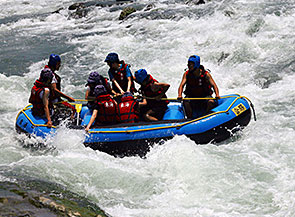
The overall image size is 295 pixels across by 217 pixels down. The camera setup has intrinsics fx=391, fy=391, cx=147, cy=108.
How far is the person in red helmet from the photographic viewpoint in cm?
651

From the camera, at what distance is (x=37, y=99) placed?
6758 millimetres

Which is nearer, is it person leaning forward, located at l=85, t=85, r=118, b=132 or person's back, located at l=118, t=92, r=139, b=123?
person leaning forward, located at l=85, t=85, r=118, b=132

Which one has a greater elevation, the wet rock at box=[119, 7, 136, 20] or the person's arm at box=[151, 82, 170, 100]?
the person's arm at box=[151, 82, 170, 100]

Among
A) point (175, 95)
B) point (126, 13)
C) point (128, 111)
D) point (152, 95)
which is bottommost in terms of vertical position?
point (175, 95)

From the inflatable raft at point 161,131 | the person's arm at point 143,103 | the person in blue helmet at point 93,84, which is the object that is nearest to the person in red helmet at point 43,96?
the inflatable raft at point 161,131

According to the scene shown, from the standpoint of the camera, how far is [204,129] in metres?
6.24

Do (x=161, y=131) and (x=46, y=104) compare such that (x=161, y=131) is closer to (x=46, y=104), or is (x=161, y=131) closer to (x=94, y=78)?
(x=94, y=78)

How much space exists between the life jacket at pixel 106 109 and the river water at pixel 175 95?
0.51 m

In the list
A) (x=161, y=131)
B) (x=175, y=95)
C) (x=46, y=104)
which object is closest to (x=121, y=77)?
(x=46, y=104)

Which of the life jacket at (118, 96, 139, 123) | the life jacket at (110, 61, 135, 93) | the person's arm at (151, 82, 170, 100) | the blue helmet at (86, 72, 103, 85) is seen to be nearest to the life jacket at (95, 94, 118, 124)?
the life jacket at (118, 96, 139, 123)

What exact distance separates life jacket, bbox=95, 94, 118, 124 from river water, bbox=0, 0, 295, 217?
51 centimetres

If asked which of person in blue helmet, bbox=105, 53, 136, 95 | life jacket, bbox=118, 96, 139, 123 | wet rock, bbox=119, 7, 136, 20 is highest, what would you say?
person in blue helmet, bbox=105, 53, 136, 95

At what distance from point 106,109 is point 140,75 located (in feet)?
2.62

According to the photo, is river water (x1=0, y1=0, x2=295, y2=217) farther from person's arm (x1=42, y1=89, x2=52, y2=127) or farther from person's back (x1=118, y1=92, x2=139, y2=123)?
person's back (x1=118, y1=92, x2=139, y2=123)
